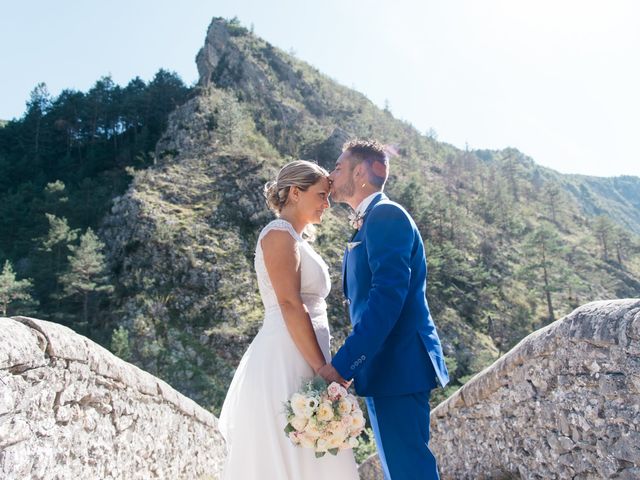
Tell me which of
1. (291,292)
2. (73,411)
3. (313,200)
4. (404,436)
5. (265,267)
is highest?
(313,200)

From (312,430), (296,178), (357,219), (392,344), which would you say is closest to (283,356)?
(312,430)

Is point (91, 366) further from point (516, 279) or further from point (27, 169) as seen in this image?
point (27, 169)

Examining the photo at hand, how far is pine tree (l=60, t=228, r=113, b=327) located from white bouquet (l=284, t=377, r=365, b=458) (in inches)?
991

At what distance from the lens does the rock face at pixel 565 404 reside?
2449 mm

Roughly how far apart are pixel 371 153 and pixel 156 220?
1084 inches

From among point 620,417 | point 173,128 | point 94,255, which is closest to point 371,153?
point 620,417

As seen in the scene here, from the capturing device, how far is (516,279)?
1580 inches

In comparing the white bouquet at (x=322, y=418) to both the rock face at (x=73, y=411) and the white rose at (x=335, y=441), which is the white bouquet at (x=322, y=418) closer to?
the white rose at (x=335, y=441)

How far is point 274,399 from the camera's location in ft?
8.27

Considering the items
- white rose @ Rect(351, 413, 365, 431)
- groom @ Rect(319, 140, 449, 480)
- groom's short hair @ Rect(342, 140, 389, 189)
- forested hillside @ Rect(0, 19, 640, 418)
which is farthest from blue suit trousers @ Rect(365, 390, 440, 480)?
forested hillside @ Rect(0, 19, 640, 418)

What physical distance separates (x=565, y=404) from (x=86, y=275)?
26366mm

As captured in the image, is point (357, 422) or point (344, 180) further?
point (344, 180)

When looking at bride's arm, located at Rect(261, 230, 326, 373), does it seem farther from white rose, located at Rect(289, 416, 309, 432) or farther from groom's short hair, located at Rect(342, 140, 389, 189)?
groom's short hair, located at Rect(342, 140, 389, 189)

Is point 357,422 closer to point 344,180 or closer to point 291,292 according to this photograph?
point 291,292
